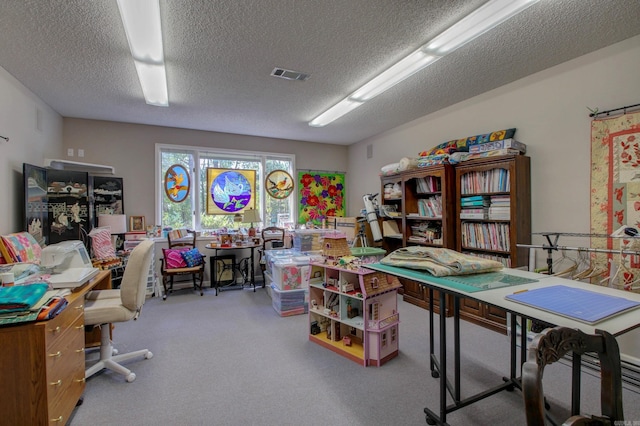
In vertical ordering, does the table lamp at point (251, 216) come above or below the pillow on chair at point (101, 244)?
above

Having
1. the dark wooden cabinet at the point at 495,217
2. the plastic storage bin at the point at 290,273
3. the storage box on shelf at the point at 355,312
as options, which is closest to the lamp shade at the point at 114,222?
the plastic storage bin at the point at 290,273

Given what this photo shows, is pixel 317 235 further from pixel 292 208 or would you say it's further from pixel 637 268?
pixel 637 268

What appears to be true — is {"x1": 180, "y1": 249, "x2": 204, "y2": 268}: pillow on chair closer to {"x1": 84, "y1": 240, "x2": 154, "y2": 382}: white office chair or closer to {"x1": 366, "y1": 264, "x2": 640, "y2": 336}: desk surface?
{"x1": 84, "y1": 240, "x2": 154, "y2": 382}: white office chair

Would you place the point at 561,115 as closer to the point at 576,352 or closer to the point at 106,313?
the point at 576,352

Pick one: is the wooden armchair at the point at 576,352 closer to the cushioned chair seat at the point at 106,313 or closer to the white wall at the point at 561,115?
the white wall at the point at 561,115

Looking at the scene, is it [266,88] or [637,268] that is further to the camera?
[266,88]

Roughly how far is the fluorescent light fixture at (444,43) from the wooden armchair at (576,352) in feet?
6.61

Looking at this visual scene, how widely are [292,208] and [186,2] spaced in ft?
13.5

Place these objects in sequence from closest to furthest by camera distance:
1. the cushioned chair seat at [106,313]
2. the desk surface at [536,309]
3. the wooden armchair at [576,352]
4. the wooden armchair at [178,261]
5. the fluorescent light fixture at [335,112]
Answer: the wooden armchair at [576,352] → the desk surface at [536,309] → the cushioned chair seat at [106,313] → the fluorescent light fixture at [335,112] → the wooden armchair at [178,261]

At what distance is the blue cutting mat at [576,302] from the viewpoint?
108 cm

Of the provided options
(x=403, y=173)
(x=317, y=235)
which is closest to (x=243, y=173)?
(x=317, y=235)

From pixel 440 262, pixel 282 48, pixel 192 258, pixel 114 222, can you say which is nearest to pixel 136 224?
pixel 114 222

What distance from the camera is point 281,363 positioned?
97.0 inches

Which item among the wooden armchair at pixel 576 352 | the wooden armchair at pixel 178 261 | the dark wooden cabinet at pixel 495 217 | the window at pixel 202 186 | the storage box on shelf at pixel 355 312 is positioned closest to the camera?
the wooden armchair at pixel 576 352
